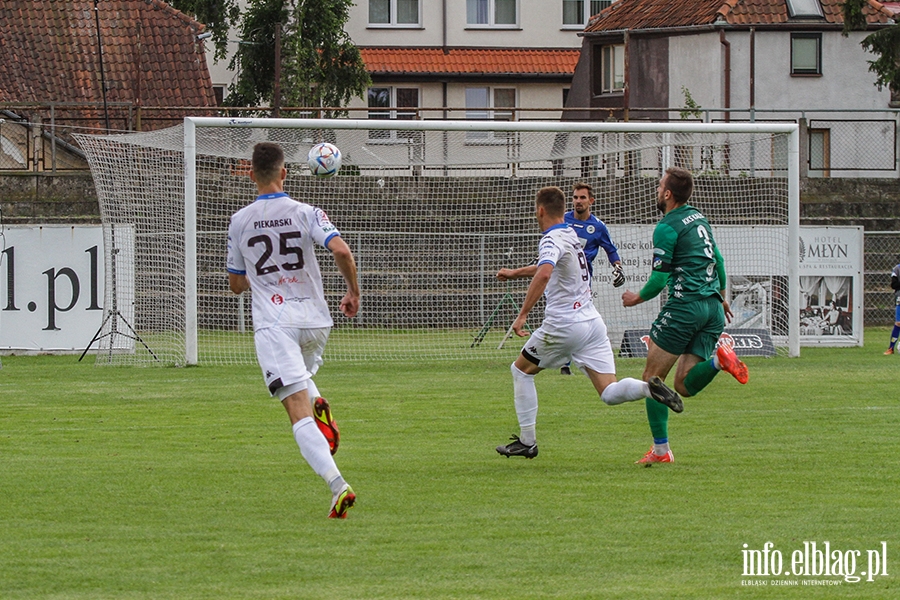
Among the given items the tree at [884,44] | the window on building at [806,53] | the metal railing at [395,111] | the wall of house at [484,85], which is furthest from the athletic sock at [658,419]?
the wall of house at [484,85]

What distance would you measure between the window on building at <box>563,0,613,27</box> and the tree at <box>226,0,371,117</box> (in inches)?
498

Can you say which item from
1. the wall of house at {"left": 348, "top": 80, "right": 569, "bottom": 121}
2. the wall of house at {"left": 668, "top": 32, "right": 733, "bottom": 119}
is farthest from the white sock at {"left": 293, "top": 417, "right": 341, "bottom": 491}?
the wall of house at {"left": 348, "top": 80, "right": 569, "bottom": 121}

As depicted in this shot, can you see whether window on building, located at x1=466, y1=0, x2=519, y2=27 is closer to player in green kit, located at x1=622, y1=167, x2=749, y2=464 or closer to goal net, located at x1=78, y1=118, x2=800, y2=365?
goal net, located at x1=78, y1=118, x2=800, y2=365

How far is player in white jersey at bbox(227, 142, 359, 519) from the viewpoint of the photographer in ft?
23.4

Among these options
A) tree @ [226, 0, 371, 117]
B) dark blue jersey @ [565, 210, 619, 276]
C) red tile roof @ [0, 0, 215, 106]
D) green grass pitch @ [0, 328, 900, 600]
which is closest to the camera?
green grass pitch @ [0, 328, 900, 600]

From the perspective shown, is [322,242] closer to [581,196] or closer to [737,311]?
[581,196]

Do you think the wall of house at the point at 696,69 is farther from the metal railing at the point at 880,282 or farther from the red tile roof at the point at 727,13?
the metal railing at the point at 880,282

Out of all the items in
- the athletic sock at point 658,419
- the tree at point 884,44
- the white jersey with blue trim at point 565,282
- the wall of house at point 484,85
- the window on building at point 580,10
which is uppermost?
the window on building at point 580,10

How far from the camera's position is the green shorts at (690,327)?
9016 millimetres

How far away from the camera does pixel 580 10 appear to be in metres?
48.6

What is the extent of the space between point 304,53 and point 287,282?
28.5 m

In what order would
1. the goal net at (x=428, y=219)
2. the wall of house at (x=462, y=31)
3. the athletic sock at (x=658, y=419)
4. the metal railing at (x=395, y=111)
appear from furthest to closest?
the wall of house at (x=462, y=31), the metal railing at (x=395, y=111), the goal net at (x=428, y=219), the athletic sock at (x=658, y=419)

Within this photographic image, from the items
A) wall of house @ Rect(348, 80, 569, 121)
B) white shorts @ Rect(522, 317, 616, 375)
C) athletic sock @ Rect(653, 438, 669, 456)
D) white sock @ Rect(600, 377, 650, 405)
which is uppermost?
wall of house @ Rect(348, 80, 569, 121)

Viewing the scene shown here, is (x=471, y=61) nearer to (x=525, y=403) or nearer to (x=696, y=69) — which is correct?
(x=696, y=69)
